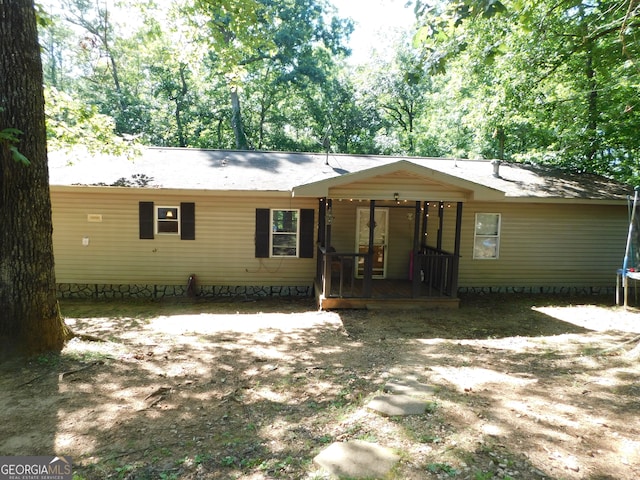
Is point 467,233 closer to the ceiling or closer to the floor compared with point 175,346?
closer to the ceiling

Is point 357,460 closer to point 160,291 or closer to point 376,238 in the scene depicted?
point 376,238

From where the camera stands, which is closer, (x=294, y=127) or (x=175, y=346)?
(x=175, y=346)

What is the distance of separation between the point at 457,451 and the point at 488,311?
6.73 metres

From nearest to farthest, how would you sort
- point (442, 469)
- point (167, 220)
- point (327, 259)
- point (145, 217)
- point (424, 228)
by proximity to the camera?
point (442, 469) < point (327, 259) < point (145, 217) < point (167, 220) < point (424, 228)

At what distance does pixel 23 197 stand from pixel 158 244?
223 inches

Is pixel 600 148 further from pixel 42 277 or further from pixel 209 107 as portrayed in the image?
pixel 209 107

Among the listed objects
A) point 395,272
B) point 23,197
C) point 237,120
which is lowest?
→ point 395,272

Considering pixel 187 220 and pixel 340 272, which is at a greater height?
pixel 187 220

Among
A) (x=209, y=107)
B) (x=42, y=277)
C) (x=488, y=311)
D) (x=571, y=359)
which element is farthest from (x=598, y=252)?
(x=209, y=107)

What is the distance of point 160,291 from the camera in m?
10.0

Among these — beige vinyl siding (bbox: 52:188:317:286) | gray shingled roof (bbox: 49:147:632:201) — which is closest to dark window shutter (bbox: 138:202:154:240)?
beige vinyl siding (bbox: 52:188:317:286)

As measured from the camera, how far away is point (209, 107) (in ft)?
81.7

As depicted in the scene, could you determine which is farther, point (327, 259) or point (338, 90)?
point (338, 90)

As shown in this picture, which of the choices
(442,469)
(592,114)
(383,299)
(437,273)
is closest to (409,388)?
(442,469)
